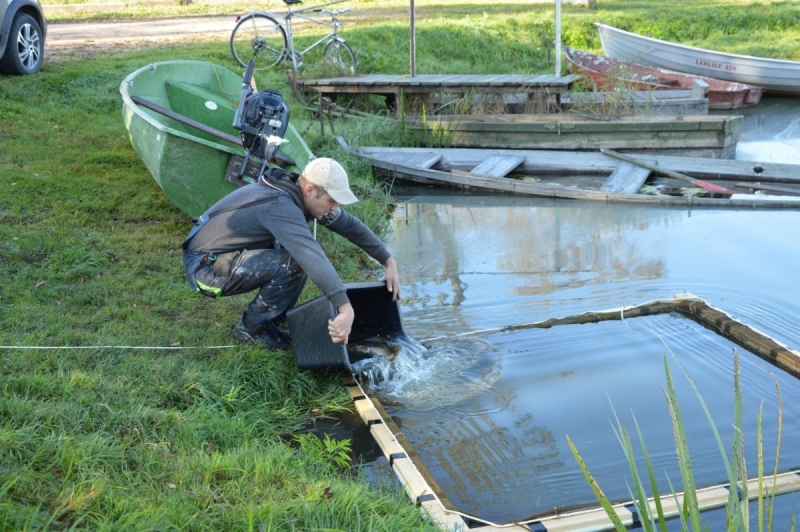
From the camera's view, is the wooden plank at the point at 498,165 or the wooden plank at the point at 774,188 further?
the wooden plank at the point at 498,165

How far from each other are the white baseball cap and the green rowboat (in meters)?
2.31

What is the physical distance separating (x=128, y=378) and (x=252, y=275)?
0.84 metres

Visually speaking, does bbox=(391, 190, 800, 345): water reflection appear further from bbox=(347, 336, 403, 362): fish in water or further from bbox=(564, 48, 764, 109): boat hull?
bbox=(564, 48, 764, 109): boat hull

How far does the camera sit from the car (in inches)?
388

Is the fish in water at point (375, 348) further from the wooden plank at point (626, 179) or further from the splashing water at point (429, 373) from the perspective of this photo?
the wooden plank at point (626, 179)

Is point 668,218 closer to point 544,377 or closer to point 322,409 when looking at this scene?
point 544,377

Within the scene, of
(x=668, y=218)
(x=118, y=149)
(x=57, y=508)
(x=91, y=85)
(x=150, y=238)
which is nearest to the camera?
(x=57, y=508)

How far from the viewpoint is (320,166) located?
13.2 ft

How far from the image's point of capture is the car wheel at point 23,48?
400 inches

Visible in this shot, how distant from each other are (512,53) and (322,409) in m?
14.2

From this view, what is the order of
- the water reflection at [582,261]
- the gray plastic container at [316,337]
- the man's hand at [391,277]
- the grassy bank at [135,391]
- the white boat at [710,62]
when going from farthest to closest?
the white boat at [710,62] < the water reflection at [582,261] < the man's hand at [391,277] < the gray plastic container at [316,337] < the grassy bank at [135,391]

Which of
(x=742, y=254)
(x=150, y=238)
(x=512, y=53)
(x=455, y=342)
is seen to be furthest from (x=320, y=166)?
(x=512, y=53)

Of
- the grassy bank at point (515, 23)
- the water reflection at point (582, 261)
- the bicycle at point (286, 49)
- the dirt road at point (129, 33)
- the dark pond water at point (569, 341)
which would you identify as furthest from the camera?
the grassy bank at point (515, 23)

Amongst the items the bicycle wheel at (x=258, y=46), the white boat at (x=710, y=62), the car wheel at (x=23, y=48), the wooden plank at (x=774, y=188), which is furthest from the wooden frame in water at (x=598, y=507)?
the white boat at (x=710, y=62)
